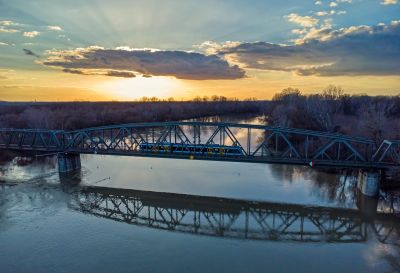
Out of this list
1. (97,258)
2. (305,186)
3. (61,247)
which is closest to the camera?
(97,258)

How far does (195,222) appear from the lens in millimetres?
32875

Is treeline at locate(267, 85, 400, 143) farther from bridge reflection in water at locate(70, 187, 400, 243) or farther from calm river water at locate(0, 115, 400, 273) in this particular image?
bridge reflection in water at locate(70, 187, 400, 243)

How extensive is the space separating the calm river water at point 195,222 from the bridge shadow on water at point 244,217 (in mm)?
106

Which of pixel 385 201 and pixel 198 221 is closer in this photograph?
pixel 198 221

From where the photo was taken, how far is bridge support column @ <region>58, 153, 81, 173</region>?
49.1 metres

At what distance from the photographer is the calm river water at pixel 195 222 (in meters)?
24.6

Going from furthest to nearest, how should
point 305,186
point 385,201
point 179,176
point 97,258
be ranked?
point 179,176
point 305,186
point 385,201
point 97,258

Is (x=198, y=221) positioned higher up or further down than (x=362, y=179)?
further down

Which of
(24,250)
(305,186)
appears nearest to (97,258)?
(24,250)

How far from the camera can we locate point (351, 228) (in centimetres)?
3159

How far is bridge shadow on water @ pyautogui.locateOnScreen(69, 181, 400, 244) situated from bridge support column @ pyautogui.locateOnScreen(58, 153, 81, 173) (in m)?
10.9

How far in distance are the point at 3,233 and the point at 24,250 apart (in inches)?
176

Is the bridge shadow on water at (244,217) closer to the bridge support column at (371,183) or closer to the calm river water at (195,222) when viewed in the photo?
the calm river water at (195,222)

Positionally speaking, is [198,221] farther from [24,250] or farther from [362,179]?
[362,179]
